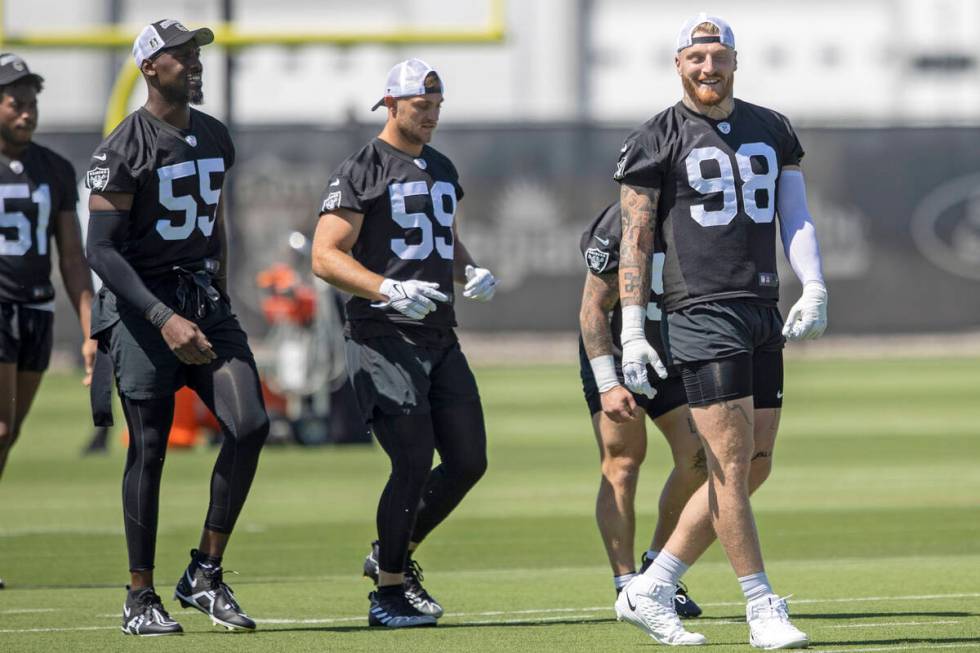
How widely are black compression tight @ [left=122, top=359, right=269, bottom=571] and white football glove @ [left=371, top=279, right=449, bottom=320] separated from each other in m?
0.63

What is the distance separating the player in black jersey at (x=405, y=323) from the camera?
739 centimetres

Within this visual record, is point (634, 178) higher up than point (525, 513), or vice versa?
point (634, 178)

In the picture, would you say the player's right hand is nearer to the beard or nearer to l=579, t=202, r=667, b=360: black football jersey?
l=579, t=202, r=667, b=360: black football jersey

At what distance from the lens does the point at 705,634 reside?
6988 mm

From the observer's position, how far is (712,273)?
657 cm

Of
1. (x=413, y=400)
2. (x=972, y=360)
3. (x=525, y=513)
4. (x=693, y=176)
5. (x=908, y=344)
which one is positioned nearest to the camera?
(x=693, y=176)

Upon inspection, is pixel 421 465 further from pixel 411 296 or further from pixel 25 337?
pixel 25 337

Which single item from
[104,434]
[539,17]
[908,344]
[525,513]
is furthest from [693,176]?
[539,17]

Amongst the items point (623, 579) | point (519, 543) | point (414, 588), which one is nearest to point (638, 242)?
point (623, 579)

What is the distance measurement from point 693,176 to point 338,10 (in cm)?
2004

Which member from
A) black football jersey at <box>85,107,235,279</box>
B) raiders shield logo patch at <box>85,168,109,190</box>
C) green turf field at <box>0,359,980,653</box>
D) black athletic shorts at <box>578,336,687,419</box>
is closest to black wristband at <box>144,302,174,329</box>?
black football jersey at <box>85,107,235,279</box>

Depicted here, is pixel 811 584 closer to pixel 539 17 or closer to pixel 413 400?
pixel 413 400

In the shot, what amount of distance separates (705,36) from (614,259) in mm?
1032

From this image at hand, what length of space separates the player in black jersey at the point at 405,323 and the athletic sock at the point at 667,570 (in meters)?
1.15
